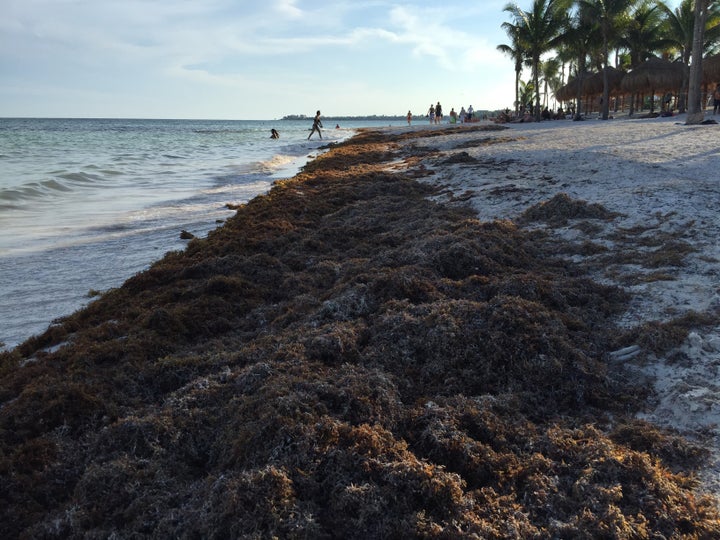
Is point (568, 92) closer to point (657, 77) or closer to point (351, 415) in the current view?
point (657, 77)

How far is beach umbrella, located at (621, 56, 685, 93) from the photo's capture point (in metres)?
28.7

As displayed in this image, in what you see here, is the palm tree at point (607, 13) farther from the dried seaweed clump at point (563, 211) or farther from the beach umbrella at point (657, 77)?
the dried seaweed clump at point (563, 211)

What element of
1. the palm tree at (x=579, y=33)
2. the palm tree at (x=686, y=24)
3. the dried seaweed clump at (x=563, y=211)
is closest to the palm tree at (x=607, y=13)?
the palm tree at (x=579, y=33)

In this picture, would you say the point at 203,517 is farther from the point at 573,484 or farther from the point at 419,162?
the point at 419,162

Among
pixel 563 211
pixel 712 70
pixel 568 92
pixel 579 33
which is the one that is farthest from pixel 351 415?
pixel 568 92

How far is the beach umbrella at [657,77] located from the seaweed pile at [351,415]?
30890 millimetres

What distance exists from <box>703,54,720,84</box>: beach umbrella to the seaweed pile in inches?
1158

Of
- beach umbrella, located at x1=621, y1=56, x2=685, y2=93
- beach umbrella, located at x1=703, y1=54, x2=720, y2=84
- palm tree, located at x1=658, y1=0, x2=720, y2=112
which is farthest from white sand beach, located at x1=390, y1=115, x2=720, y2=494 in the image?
palm tree, located at x1=658, y1=0, x2=720, y2=112

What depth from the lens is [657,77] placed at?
28781 mm

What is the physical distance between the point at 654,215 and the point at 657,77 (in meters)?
29.4

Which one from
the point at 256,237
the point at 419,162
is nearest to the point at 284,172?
the point at 419,162

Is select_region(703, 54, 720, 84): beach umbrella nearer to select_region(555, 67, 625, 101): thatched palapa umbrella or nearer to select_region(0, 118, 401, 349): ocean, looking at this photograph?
select_region(555, 67, 625, 101): thatched palapa umbrella

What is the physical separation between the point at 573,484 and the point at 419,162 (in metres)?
12.3

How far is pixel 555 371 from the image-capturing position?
2.92 meters
